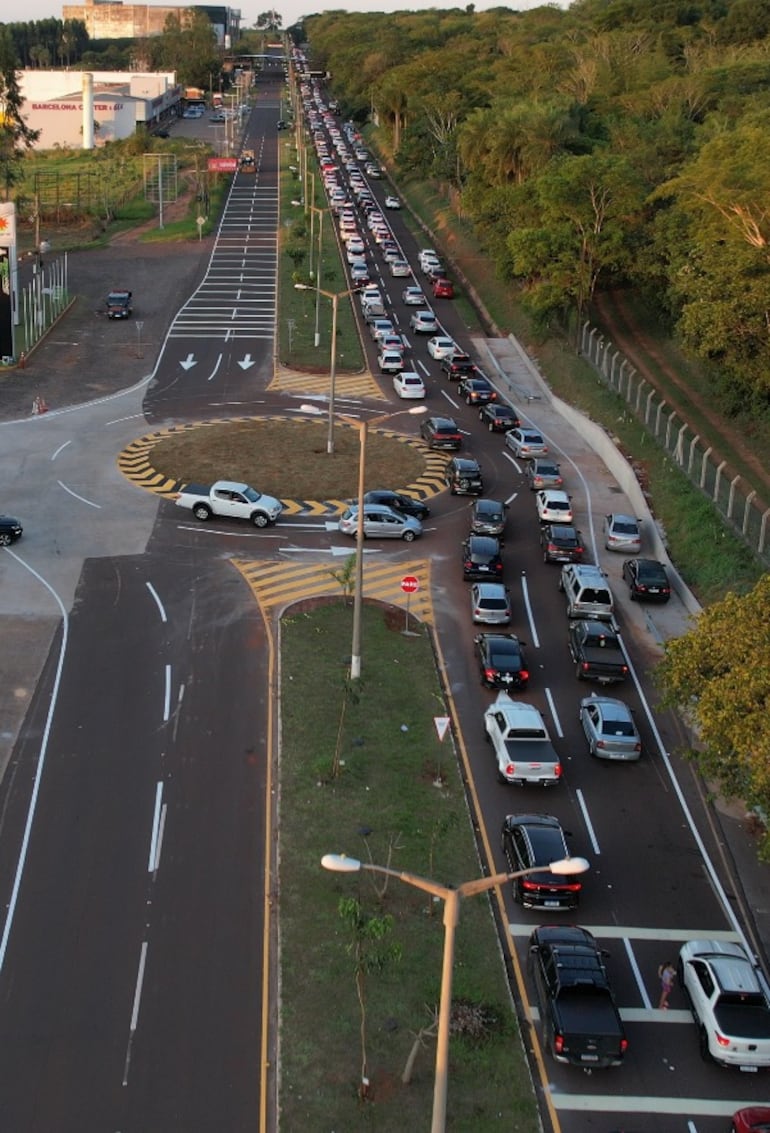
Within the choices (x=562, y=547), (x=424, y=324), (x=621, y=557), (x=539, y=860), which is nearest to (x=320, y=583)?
(x=562, y=547)

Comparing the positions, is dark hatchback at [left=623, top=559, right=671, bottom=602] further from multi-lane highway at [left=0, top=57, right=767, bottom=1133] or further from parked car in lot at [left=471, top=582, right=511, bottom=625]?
parked car in lot at [left=471, top=582, right=511, bottom=625]

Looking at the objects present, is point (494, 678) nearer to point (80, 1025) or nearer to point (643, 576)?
point (643, 576)

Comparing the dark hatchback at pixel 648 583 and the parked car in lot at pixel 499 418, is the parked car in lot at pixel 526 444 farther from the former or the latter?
the dark hatchback at pixel 648 583

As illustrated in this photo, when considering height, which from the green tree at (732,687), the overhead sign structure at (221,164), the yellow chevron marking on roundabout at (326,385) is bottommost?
the yellow chevron marking on roundabout at (326,385)

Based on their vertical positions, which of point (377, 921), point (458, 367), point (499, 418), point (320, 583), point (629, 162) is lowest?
point (320, 583)

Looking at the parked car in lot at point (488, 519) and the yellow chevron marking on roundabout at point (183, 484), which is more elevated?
the parked car in lot at point (488, 519)

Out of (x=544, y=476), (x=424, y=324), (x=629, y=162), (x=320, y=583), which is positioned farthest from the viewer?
(x=424, y=324)

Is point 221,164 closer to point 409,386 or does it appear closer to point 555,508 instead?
point 409,386

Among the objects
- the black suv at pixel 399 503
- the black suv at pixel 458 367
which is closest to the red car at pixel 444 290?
the black suv at pixel 458 367
